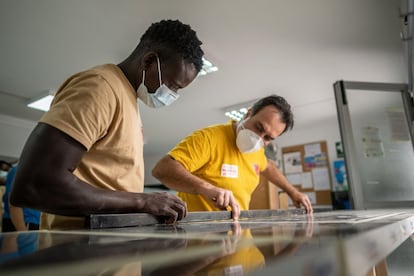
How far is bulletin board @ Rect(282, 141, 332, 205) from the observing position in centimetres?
458

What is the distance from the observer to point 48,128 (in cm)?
63

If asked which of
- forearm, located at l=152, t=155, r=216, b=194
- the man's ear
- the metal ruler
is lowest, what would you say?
the metal ruler

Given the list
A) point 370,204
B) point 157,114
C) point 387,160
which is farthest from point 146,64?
point 157,114

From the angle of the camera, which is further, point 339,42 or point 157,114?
point 157,114

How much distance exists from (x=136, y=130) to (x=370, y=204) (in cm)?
199

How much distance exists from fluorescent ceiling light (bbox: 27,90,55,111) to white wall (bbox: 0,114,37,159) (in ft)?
2.54

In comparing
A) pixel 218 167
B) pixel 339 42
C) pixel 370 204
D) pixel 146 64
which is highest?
pixel 339 42

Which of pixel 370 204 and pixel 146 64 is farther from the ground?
pixel 146 64

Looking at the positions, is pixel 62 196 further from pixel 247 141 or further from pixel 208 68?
pixel 208 68

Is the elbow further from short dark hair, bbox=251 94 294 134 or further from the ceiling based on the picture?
the ceiling

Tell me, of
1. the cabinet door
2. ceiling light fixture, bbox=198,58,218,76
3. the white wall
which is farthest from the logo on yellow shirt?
the white wall

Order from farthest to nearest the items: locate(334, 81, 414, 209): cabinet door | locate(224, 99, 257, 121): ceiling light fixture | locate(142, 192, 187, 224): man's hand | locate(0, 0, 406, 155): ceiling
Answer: locate(224, 99, 257, 121): ceiling light fixture
locate(334, 81, 414, 209): cabinet door
locate(0, 0, 406, 155): ceiling
locate(142, 192, 187, 224): man's hand

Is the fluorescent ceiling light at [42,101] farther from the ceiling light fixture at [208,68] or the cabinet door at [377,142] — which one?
the cabinet door at [377,142]

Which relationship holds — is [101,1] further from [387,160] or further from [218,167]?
[387,160]
